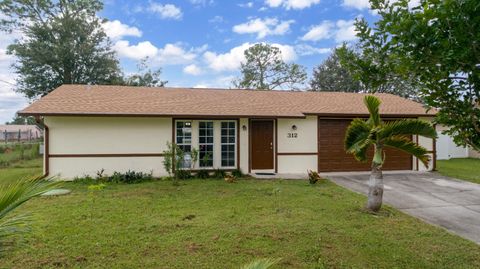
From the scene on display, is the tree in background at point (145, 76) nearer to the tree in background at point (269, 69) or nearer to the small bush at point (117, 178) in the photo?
the tree in background at point (269, 69)

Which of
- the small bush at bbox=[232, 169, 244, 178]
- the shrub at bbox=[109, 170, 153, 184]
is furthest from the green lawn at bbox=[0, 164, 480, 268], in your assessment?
the small bush at bbox=[232, 169, 244, 178]

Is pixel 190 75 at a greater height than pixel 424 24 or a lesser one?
greater

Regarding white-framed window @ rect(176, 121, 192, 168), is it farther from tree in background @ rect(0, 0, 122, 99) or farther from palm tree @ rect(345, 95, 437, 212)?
tree in background @ rect(0, 0, 122, 99)

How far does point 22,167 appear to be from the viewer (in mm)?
13266

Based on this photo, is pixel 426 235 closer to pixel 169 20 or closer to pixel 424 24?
pixel 424 24

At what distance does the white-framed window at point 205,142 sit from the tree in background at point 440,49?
8.67 metres

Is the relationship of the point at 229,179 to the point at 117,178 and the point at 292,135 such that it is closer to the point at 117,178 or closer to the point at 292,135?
the point at 292,135

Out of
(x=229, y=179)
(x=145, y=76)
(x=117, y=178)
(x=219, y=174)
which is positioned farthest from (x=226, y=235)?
(x=145, y=76)

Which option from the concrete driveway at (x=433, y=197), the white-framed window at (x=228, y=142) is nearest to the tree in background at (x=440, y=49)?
the concrete driveway at (x=433, y=197)

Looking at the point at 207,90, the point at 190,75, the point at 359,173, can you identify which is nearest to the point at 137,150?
the point at 207,90

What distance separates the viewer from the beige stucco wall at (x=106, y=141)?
396 inches

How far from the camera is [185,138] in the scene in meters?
11.0

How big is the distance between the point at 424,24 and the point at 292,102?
1074cm

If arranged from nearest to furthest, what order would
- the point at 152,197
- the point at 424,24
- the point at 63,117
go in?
the point at 424,24
the point at 152,197
the point at 63,117
